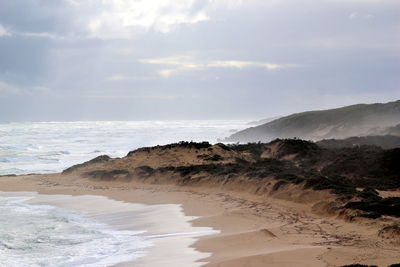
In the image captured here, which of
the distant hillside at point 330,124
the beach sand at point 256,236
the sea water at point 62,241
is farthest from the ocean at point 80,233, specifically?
the distant hillside at point 330,124

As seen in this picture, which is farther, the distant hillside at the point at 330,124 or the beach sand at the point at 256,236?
the distant hillside at the point at 330,124

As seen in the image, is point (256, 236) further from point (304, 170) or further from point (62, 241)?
point (304, 170)

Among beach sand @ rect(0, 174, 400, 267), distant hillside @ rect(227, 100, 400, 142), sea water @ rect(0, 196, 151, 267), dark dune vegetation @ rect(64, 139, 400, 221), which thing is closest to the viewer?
beach sand @ rect(0, 174, 400, 267)

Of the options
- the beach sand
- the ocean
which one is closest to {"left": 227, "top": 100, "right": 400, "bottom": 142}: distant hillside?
the beach sand

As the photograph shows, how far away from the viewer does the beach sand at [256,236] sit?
8.62m

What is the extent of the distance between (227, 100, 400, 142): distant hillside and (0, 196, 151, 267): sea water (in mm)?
51707

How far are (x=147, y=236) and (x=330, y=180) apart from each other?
745 cm

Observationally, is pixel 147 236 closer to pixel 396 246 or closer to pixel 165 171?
Answer: pixel 396 246

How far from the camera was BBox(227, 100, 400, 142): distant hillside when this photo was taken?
64938 millimetres

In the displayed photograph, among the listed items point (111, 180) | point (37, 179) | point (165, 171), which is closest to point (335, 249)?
point (165, 171)

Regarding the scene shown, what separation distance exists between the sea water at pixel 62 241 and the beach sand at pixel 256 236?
2.75ft

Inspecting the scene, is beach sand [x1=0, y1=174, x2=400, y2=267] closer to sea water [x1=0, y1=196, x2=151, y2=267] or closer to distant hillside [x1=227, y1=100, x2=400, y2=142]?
sea water [x1=0, y1=196, x2=151, y2=267]

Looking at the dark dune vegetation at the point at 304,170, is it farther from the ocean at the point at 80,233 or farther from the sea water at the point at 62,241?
the sea water at the point at 62,241

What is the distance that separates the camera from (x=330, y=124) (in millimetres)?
72062
